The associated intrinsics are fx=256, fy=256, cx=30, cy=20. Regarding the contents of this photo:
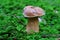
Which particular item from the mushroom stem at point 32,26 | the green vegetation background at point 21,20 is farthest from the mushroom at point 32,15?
the green vegetation background at point 21,20

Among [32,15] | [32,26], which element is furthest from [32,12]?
[32,26]

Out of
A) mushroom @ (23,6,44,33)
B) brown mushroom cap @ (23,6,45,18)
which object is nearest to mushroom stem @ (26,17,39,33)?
mushroom @ (23,6,44,33)

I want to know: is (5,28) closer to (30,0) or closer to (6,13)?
(6,13)

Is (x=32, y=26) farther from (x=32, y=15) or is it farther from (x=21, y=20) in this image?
(x=21, y=20)

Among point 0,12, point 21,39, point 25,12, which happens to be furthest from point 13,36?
point 0,12

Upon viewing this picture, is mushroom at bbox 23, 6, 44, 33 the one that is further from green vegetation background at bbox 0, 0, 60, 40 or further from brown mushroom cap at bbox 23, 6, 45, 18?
green vegetation background at bbox 0, 0, 60, 40

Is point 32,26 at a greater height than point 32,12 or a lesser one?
lesser
